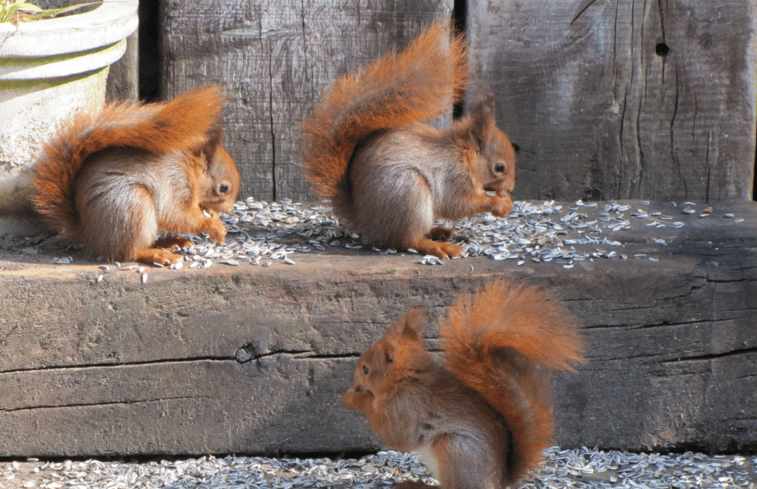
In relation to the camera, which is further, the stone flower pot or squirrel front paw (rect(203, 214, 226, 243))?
squirrel front paw (rect(203, 214, 226, 243))

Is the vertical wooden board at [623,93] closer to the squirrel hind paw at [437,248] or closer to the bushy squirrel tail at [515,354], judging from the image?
the squirrel hind paw at [437,248]

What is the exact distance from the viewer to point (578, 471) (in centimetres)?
196

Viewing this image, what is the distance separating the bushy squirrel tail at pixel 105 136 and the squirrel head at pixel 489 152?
25.6 inches

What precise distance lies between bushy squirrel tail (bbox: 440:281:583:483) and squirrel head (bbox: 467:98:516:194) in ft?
2.28

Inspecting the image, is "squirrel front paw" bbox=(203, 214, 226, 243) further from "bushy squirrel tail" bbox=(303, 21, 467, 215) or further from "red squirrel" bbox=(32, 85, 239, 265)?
"bushy squirrel tail" bbox=(303, 21, 467, 215)

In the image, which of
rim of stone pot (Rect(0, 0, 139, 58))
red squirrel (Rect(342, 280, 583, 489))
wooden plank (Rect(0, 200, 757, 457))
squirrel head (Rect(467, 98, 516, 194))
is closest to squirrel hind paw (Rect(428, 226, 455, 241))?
squirrel head (Rect(467, 98, 516, 194))

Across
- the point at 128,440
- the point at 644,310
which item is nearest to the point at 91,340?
the point at 128,440

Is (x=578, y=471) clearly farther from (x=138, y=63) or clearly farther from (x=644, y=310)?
(x=138, y=63)

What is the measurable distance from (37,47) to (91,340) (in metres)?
0.65

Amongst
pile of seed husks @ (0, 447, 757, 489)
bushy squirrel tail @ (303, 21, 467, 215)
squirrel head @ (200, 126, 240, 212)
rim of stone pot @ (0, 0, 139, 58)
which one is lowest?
pile of seed husks @ (0, 447, 757, 489)

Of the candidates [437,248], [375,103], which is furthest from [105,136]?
[437,248]

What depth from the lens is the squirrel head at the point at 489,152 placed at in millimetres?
2217

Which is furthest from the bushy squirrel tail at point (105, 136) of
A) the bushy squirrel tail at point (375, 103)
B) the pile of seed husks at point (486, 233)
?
the bushy squirrel tail at point (375, 103)

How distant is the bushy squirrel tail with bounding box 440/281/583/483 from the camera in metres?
1.49
